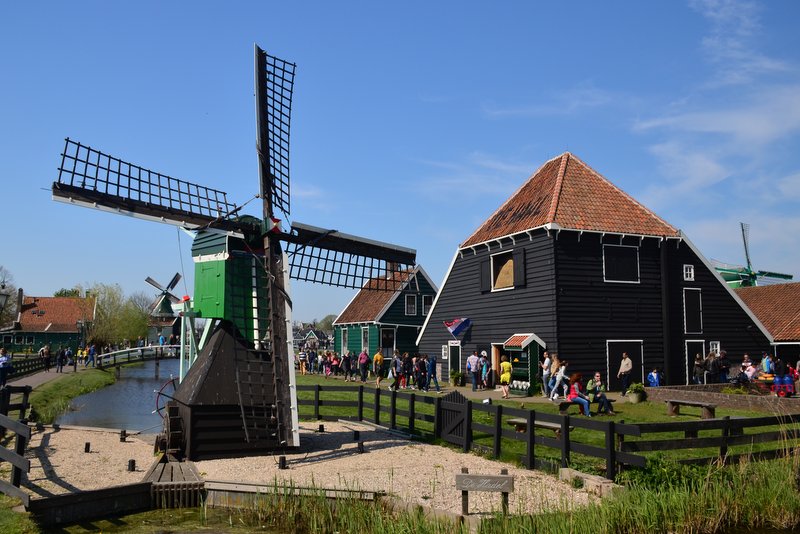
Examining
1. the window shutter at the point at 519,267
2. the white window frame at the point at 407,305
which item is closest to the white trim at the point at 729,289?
the window shutter at the point at 519,267

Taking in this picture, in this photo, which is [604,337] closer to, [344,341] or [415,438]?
[415,438]

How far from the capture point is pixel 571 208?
80.0ft

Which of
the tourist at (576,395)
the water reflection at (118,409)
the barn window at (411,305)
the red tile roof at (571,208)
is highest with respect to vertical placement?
the red tile roof at (571,208)

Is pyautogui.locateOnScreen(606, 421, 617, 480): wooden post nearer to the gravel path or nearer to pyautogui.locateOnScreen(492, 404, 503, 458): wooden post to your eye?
the gravel path

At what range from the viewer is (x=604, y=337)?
2389cm

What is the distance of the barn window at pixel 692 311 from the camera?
25.5 meters

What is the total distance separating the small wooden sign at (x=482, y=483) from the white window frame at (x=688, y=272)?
20.4 m

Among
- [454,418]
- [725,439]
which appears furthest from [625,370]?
[725,439]

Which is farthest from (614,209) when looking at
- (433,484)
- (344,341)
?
(344,341)

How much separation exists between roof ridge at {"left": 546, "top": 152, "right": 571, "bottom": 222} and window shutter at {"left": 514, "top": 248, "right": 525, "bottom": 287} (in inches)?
73.5

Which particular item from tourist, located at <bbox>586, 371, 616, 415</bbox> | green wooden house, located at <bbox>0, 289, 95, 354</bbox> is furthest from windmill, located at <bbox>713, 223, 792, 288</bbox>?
green wooden house, located at <bbox>0, 289, 95, 354</bbox>

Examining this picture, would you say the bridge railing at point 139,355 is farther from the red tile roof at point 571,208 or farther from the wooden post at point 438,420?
the wooden post at point 438,420

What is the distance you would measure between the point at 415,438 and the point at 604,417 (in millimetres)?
5500

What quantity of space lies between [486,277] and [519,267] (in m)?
2.23
